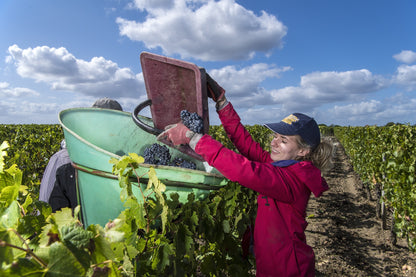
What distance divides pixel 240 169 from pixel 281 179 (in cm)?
28

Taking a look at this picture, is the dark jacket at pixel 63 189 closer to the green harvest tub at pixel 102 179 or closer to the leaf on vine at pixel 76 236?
the green harvest tub at pixel 102 179

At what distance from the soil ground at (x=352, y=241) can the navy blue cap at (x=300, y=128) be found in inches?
30.8

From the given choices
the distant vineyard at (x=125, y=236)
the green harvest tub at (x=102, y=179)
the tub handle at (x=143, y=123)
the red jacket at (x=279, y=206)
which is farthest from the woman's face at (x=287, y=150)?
the tub handle at (x=143, y=123)

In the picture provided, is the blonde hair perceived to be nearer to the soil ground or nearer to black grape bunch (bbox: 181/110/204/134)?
the soil ground

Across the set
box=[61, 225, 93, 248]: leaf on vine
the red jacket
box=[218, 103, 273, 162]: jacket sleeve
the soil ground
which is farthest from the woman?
box=[61, 225, 93, 248]: leaf on vine

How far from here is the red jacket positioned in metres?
1.59

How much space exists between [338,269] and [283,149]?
308 cm

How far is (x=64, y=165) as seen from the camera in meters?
2.56

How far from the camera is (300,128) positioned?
2033 mm

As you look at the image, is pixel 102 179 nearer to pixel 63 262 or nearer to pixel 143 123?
pixel 143 123

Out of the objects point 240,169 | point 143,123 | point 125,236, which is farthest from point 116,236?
point 143,123

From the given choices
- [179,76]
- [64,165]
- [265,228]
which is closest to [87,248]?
[179,76]

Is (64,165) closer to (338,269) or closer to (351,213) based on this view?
(338,269)

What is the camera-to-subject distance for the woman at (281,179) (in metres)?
1.58
